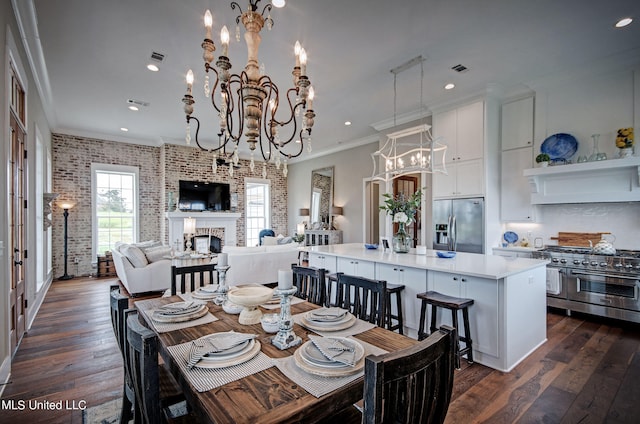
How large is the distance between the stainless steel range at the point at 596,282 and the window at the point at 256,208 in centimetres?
732

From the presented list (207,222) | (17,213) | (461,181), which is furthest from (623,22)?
(207,222)

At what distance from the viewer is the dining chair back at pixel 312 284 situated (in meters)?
2.36

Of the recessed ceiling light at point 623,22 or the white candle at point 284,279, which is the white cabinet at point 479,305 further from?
the recessed ceiling light at point 623,22

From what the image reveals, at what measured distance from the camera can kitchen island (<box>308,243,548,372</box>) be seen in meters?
2.55

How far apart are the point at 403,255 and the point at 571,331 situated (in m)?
2.07

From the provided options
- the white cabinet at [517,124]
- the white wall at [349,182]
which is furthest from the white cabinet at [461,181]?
the white wall at [349,182]

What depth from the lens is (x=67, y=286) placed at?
19.0 ft

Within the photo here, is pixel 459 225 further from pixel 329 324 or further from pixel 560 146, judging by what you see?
pixel 329 324

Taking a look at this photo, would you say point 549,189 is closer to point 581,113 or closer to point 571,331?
point 581,113

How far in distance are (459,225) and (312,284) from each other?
347 cm

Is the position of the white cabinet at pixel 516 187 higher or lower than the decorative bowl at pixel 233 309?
higher

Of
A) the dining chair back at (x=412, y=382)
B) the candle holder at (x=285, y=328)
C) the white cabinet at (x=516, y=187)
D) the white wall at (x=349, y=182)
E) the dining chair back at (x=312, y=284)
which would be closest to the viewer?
the dining chair back at (x=412, y=382)

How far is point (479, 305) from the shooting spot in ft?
8.75

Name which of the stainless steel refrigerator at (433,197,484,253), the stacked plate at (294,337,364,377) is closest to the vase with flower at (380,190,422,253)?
the stainless steel refrigerator at (433,197,484,253)
